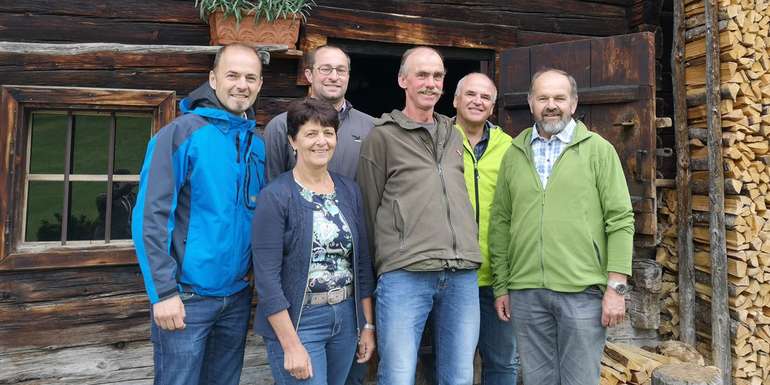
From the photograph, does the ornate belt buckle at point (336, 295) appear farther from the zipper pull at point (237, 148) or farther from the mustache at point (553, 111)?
the mustache at point (553, 111)

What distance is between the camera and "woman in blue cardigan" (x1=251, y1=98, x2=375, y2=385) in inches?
81.4

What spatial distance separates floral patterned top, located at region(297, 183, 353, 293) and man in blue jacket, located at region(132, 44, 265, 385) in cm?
37

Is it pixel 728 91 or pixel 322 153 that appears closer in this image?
pixel 322 153

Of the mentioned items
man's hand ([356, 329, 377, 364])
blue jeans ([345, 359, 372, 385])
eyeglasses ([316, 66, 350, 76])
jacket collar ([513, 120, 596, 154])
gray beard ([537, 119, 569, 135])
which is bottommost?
blue jeans ([345, 359, 372, 385])

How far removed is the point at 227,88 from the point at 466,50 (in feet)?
8.54

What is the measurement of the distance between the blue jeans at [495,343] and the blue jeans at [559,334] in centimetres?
30

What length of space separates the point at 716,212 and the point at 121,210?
449 centimetres

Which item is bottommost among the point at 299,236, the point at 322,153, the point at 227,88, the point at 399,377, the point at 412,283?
the point at 399,377

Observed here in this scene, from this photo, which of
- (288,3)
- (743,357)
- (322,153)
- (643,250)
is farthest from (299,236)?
(743,357)

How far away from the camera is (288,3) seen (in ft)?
11.2

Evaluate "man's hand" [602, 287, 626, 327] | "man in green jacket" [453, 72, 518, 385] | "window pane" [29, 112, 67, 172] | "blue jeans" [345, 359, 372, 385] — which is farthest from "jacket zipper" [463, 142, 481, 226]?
"window pane" [29, 112, 67, 172]

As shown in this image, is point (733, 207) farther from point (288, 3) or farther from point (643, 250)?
point (288, 3)

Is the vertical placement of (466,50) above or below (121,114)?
above

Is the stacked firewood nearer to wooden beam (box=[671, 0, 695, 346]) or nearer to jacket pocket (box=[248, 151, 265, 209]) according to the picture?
wooden beam (box=[671, 0, 695, 346])
